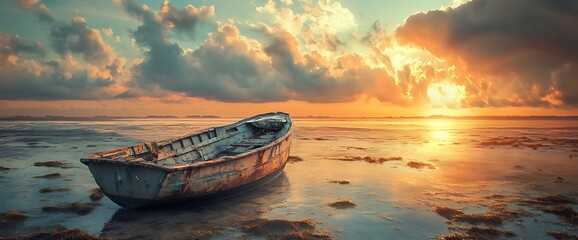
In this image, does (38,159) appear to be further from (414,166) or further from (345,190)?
(414,166)

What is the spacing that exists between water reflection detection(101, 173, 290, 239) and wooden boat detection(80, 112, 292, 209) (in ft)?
1.28

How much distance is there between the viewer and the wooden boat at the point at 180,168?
8641 mm

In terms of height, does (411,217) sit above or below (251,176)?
below

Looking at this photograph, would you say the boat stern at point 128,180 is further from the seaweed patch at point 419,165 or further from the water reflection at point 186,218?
the seaweed patch at point 419,165

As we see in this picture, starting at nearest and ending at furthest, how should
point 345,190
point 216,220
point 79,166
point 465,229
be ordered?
1. point 465,229
2. point 216,220
3. point 345,190
4. point 79,166

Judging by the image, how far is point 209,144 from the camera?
15406mm

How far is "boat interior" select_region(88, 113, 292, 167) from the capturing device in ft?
36.9

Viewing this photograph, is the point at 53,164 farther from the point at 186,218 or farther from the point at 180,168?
the point at 180,168

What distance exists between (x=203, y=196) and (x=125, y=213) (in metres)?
2.09

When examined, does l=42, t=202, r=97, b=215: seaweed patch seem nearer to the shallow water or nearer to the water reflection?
the shallow water

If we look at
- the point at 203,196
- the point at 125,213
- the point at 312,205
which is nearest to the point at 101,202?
the point at 125,213

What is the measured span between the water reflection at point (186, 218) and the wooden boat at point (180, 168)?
15.4 inches

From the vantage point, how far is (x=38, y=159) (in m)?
20.1

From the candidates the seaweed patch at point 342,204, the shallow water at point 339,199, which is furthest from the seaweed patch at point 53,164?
the seaweed patch at point 342,204
